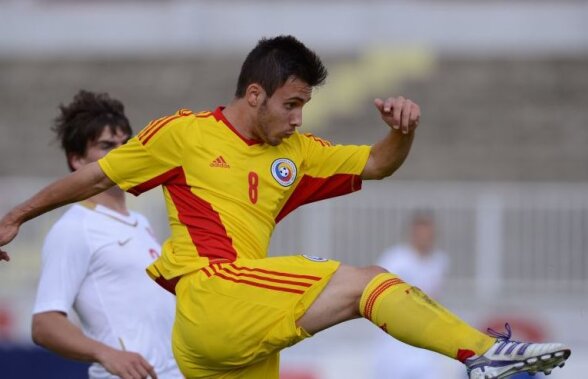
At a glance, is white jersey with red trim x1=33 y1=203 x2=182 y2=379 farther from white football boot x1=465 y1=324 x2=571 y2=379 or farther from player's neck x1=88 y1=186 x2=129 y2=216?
white football boot x1=465 y1=324 x2=571 y2=379

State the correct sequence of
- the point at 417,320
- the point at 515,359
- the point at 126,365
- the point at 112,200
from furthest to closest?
the point at 112,200 < the point at 126,365 < the point at 417,320 < the point at 515,359

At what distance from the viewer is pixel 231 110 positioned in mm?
5398

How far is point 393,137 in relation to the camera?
543cm

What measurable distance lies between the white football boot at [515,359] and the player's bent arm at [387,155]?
1056 millimetres

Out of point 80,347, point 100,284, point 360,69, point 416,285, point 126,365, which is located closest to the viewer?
point 126,365

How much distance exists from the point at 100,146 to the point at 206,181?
3.70 ft

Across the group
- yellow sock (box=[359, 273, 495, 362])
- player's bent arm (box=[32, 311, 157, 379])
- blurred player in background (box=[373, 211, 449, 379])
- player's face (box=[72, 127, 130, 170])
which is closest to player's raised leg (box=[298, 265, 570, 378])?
yellow sock (box=[359, 273, 495, 362])

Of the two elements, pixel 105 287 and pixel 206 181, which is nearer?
Result: pixel 206 181

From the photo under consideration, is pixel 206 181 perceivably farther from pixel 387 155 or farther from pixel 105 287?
pixel 105 287

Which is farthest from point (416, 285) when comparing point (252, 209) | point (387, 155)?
point (252, 209)

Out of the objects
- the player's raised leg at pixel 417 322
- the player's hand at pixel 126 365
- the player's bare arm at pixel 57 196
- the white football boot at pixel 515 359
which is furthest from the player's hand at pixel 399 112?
the player's hand at pixel 126 365

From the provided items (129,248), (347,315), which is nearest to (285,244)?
(129,248)

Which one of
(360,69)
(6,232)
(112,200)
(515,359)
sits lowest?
(515,359)

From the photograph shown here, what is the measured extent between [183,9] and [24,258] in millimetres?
5630
